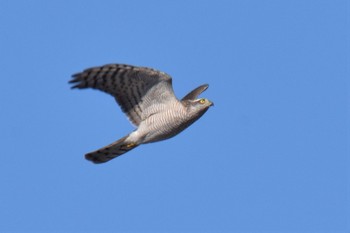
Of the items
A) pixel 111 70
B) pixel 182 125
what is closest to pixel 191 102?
pixel 182 125

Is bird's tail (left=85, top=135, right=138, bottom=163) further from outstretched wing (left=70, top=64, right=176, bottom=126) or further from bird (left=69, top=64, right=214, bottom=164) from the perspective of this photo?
outstretched wing (left=70, top=64, right=176, bottom=126)

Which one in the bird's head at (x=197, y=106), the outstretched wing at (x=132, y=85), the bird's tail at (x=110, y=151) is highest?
the outstretched wing at (x=132, y=85)

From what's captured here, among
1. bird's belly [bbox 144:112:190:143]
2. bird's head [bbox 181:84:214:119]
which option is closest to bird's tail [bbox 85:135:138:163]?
bird's belly [bbox 144:112:190:143]

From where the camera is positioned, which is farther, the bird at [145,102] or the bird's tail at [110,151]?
the bird's tail at [110,151]

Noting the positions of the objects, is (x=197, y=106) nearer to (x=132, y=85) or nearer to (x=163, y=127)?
(x=163, y=127)

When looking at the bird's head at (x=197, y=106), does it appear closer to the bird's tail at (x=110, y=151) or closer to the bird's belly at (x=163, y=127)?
the bird's belly at (x=163, y=127)

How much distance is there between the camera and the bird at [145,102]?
797 inches

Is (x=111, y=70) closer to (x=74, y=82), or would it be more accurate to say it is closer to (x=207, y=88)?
(x=74, y=82)

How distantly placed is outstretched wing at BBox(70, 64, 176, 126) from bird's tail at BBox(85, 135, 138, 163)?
18.9 inches

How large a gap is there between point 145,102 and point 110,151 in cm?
127

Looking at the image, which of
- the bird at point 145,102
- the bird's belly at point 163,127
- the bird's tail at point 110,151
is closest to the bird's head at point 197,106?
the bird at point 145,102

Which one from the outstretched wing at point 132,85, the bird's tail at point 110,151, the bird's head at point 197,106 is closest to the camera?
the outstretched wing at point 132,85

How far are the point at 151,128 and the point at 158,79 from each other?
3.27 feet

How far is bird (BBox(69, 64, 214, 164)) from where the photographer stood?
2023cm
